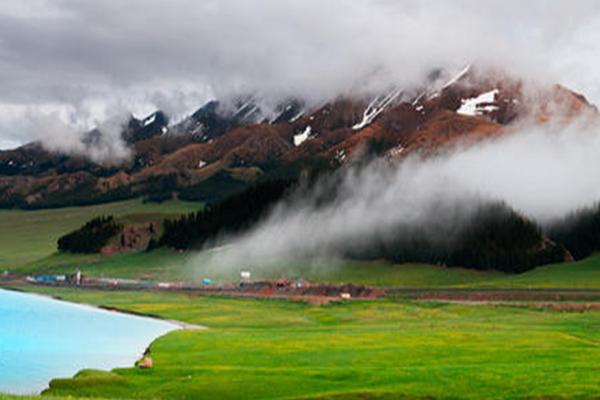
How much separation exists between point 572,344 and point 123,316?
90403 mm

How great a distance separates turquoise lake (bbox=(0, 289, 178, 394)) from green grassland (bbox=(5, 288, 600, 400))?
470 cm

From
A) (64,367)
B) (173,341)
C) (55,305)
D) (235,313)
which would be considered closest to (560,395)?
(64,367)

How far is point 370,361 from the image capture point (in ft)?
244

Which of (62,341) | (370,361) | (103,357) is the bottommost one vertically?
(370,361)

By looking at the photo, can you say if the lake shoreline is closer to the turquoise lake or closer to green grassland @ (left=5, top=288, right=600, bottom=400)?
the turquoise lake

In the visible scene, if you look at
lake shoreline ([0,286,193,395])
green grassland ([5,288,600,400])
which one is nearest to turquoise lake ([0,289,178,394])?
lake shoreline ([0,286,193,395])

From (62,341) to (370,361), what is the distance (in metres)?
47.0

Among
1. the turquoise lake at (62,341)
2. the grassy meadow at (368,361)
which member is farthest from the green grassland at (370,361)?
the turquoise lake at (62,341)

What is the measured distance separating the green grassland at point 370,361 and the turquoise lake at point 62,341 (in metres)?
4.70

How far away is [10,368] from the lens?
251 feet

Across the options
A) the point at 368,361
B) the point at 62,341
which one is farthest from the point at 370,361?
the point at 62,341

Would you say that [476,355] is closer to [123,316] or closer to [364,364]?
[364,364]

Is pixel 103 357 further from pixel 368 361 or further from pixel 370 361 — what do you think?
pixel 370 361

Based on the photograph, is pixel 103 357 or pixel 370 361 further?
pixel 103 357
